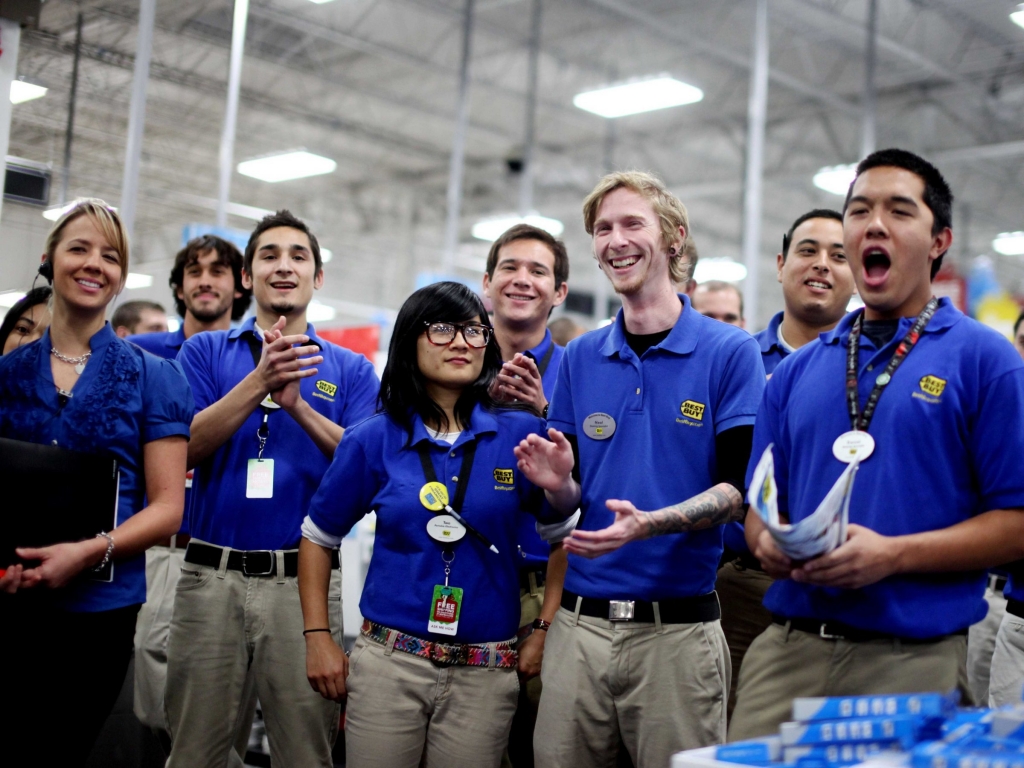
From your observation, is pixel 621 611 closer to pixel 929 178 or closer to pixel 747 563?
pixel 747 563

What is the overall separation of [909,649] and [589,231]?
4.36 ft

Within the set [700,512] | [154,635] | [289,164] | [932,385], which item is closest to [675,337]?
[700,512]

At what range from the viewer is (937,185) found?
6.96ft

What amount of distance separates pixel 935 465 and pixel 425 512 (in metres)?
1.16

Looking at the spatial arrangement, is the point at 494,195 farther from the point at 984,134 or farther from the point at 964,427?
the point at 964,427

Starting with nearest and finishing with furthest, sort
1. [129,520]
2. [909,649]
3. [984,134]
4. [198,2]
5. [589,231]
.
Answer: [909,649]
[129,520]
[589,231]
[198,2]
[984,134]

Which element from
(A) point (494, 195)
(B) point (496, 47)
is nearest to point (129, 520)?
(B) point (496, 47)

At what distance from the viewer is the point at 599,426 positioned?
251 cm

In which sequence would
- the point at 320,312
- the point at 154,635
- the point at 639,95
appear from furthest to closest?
the point at 320,312
the point at 639,95
the point at 154,635

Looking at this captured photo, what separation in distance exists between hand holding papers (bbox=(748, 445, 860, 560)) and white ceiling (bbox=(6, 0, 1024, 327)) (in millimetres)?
Result: 5609

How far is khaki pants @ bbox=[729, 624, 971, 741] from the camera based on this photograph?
1.91m

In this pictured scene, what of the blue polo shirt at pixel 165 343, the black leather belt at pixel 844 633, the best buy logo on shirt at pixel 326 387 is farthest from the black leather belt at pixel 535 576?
the blue polo shirt at pixel 165 343

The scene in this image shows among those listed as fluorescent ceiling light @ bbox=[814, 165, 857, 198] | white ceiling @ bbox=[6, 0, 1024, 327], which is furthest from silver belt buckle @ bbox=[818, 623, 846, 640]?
fluorescent ceiling light @ bbox=[814, 165, 857, 198]

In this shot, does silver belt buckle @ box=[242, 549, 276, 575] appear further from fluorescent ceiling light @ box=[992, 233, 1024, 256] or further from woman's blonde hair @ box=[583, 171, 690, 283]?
fluorescent ceiling light @ box=[992, 233, 1024, 256]
